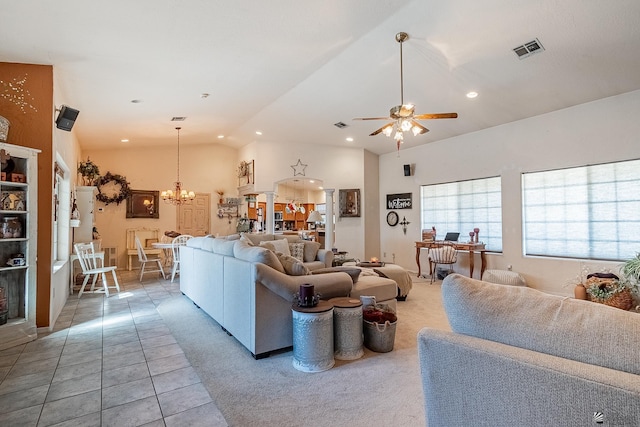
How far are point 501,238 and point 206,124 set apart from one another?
250 inches

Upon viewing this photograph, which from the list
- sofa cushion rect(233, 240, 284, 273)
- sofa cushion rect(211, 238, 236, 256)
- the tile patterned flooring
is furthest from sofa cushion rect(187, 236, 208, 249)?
sofa cushion rect(233, 240, 284, 273)

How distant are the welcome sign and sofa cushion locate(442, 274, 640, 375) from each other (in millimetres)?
6518

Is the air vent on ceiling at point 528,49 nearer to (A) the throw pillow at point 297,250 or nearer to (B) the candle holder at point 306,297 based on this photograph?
(B) the candle holder at point 306,297

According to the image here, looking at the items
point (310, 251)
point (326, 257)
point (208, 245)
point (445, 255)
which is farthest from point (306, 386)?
point (445, 255)

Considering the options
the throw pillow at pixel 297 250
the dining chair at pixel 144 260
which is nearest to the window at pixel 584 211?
the throw pillow at pixel 297 250

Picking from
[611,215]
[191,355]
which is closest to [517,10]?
[611,215]

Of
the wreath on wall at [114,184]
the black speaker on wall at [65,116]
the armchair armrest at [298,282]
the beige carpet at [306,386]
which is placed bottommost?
the beige carpet at [306,386]

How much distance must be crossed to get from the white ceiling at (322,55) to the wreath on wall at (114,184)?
2.14 meters

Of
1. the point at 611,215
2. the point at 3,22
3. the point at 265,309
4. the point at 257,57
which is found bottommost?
the point at 265,309

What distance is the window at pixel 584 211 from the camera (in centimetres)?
459

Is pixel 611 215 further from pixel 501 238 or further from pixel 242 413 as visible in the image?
pixel 242 413

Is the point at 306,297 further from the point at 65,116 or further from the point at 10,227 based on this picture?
the point at 65,116

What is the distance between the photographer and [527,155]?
219 inches

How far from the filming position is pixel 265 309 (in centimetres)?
280
